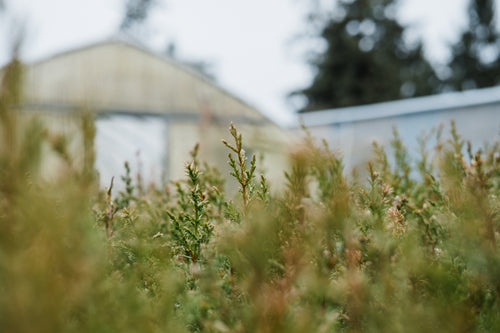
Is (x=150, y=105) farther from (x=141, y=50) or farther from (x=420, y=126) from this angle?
(x=420, y=126)

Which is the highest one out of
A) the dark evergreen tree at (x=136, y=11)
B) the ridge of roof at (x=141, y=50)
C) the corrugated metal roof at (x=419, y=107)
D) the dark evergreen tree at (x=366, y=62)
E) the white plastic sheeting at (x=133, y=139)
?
the dark evergreen tree at (x=136, y=11)

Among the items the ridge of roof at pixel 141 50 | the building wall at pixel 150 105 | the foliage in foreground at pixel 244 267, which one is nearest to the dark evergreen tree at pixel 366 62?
the ridge of roof at pixel 141 50

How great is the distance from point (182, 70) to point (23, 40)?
1214cm

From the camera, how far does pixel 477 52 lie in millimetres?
28078

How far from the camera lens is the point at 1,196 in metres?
0.75

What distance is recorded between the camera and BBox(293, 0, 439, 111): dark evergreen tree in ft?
81.9

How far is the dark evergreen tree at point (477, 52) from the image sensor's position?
27.2 metres

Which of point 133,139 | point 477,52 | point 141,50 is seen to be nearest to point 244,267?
point 133,139

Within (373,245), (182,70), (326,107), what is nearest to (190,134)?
(182,70)

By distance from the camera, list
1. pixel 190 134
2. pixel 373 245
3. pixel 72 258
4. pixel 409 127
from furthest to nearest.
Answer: pixel 190 134 < pixel 409 127 < pixel 373 245 < pixel 72 258

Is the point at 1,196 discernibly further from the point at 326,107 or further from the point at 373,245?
the point at 326,107

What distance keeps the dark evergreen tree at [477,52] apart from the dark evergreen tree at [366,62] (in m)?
1.72

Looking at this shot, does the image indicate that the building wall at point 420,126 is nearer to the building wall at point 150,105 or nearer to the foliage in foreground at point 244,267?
the building wall at point 150,105

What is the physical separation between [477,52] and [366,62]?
778 centimetres
